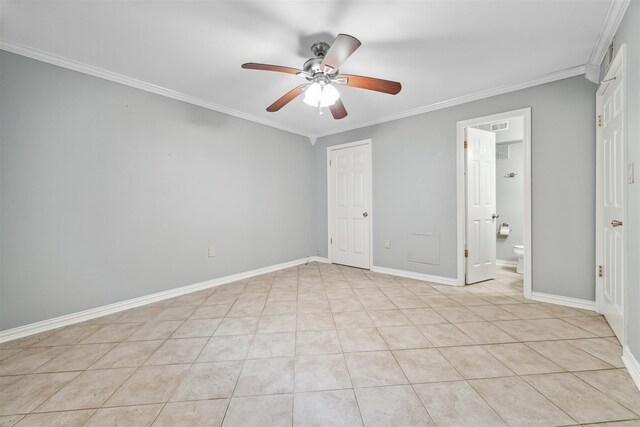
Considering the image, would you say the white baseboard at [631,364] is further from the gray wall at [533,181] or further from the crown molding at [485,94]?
the crown molding at [485,94]

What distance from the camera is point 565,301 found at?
8.48 feet

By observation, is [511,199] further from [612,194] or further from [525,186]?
[612,194]

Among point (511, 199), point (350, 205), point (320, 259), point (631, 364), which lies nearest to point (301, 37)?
point (350, 205)

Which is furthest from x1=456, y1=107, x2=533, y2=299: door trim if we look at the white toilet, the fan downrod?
the fan downrod

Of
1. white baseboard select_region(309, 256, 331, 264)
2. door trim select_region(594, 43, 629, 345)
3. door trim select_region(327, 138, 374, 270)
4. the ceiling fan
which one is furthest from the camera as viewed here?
white baseboard select_region(309, 256, 331, 264)

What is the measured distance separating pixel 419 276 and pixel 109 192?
149 inches

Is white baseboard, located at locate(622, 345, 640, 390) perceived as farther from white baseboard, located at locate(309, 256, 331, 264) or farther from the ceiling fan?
white baseboard, located at locate(309, 256, 331, 264)

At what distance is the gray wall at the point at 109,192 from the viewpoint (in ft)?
6.82

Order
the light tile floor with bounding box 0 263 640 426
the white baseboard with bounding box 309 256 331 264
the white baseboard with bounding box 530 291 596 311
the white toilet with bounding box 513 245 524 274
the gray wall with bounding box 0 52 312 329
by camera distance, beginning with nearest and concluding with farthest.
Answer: the light tile floor with bounding box 0 263 640 426
the gray wall with bounding box 0 52 312 329
the white baseboard with bounding box 530 291 596 311
the white toilet with bounding box 513 245 524 274
the white baseboard with bounding box 309 256 331 264

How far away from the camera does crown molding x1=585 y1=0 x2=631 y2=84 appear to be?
170cm

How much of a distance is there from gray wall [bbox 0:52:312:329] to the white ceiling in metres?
0.35

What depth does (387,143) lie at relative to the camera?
387 cm

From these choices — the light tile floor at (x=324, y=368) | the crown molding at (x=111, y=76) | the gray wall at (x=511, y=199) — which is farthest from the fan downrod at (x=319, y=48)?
the gray wall at (x=511, y=199)

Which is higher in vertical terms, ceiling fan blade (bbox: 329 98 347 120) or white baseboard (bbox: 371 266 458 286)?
ceiling fan blade (bbox: 329 98 347 120)
